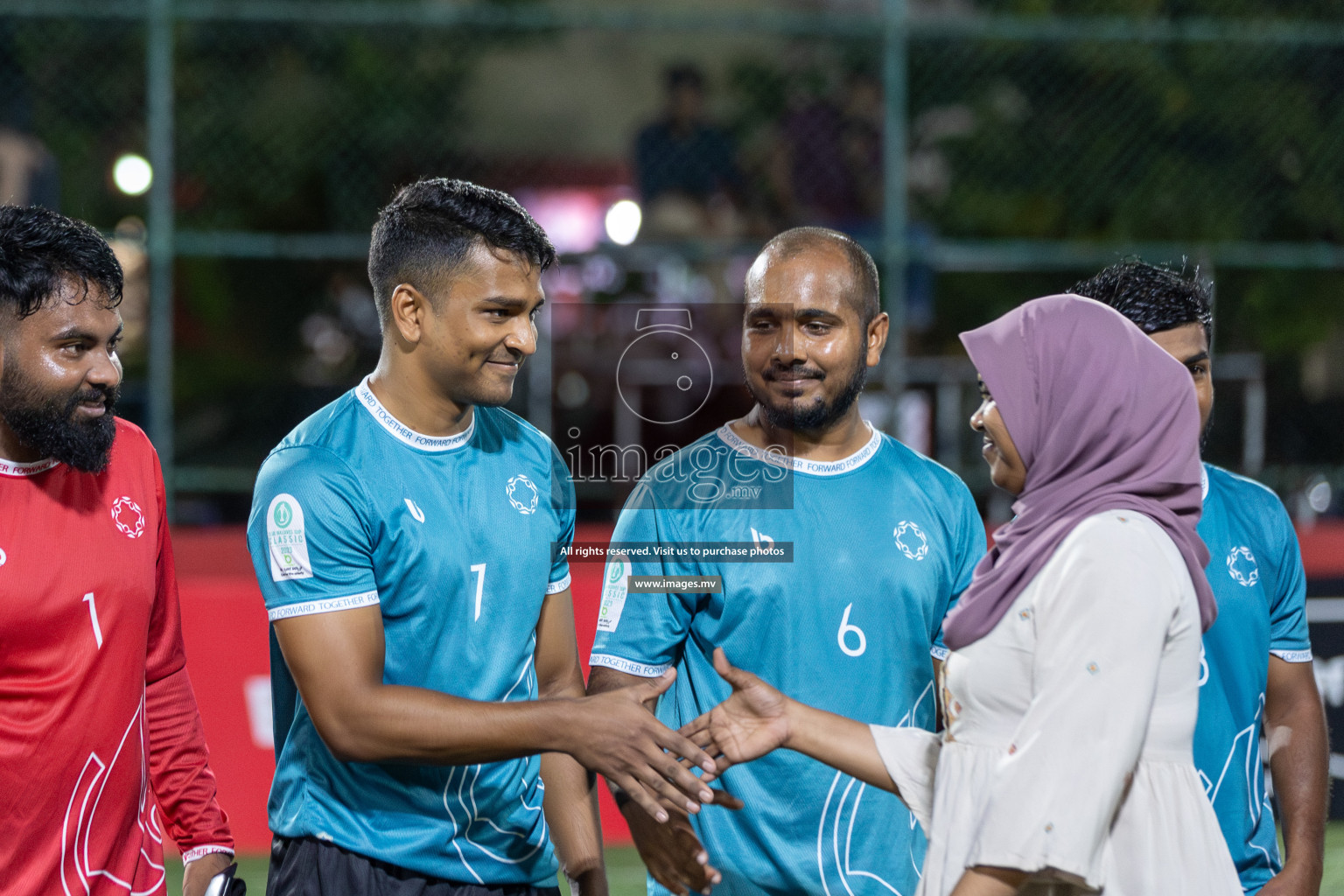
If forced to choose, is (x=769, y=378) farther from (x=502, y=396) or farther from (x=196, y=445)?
(x=196, y=445)

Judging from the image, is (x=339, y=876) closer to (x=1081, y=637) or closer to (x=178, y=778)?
(x=178, y=778)

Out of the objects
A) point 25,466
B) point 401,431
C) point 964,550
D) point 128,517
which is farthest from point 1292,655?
point 25,466

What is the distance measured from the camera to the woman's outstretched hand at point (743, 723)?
2.94m

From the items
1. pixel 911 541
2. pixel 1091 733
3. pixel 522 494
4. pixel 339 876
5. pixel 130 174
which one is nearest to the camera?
pixel 1091 733

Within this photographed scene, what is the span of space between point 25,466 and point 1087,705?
2132 millimetres

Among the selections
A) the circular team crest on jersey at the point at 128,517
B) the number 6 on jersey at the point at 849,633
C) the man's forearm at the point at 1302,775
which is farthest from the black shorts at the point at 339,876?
the man's forearm at the point at 1302,775

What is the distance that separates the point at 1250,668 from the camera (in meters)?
3.37

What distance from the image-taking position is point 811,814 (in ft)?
10.6

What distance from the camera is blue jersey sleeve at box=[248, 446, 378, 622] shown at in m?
2.83

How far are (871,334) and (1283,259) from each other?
5.61 metres

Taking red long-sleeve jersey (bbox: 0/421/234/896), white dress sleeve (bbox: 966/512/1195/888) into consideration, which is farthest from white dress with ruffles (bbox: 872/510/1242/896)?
red long-sleeve jersey (bbox: 0/421/234/896)

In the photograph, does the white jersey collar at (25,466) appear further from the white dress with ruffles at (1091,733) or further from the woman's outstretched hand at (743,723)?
the white dress with ruffles at (1091,733)

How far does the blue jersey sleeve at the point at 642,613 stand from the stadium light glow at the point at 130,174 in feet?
25.4

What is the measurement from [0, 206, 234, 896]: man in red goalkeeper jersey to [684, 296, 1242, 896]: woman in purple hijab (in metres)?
1.67
